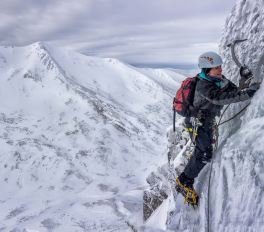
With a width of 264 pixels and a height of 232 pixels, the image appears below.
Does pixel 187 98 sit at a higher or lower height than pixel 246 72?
lower

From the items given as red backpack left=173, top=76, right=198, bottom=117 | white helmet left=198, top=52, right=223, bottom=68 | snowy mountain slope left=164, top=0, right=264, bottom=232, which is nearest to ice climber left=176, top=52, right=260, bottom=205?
Answer: white helmet left=198, top=52, right=223, bottom=68

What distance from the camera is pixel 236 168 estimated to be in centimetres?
873

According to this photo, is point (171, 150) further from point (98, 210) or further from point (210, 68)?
point (98, 210)

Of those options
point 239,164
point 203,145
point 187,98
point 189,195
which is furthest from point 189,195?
point 187,98

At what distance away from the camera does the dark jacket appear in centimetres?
878

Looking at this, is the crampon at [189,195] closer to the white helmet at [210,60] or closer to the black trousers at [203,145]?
the black trousers at [203,145]

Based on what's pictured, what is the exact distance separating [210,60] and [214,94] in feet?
3.34

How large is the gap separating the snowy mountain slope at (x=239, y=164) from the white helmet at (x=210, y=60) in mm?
1295

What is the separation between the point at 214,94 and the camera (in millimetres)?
9156

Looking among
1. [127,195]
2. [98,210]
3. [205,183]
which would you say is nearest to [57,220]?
[98,210]

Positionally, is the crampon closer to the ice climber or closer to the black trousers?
the ice climber

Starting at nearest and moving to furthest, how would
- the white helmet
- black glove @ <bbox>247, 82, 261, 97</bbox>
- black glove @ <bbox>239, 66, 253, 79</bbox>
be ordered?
black glove @ <bbox>247, 82, 261, 97</bbox> → black glove @ <bbox>239, 66, 253, 79</bbox> → the white helmet

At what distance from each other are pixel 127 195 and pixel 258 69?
140 m

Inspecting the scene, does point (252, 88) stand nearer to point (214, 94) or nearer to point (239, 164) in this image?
point (214, 94)
